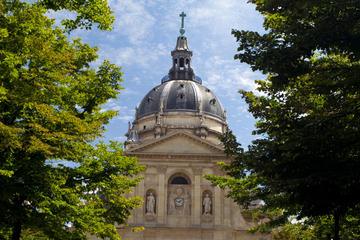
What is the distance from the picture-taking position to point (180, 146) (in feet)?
169

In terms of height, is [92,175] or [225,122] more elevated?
[225,122]

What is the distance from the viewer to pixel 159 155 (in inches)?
1989

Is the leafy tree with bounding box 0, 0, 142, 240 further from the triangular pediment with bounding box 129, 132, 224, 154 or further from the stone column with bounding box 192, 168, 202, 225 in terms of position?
the triangular pediment with bounding box 129, 132, 224, 154

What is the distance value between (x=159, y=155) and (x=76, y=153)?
35934mm

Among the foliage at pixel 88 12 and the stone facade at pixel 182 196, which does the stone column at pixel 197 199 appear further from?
the foliage at pixel 88 12

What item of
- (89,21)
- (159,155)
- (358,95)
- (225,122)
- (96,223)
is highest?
(225,122)

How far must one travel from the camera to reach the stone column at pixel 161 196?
48347 millimetres

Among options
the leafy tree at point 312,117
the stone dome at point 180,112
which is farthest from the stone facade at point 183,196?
the leafy tree at point 312,117

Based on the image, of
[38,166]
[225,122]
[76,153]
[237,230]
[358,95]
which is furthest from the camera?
[225,122]

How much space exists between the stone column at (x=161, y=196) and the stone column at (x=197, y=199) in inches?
122

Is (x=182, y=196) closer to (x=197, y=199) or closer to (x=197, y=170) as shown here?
(x=197, y=199)

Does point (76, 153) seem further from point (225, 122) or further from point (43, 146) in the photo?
point (225, 122)

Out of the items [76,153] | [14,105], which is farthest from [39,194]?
[14,105]

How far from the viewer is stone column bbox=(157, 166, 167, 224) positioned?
1903 inches
